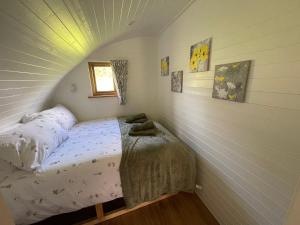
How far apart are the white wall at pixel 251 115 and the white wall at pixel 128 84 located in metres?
1.25

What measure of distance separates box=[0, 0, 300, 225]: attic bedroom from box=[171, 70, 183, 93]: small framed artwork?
0.02 meters

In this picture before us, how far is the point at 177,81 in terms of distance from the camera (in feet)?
6.48

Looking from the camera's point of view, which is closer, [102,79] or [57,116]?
[57,116]

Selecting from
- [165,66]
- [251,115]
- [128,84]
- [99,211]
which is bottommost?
[99,211]

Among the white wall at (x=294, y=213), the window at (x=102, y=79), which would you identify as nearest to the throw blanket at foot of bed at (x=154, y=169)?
the white wall at (x=294, y=213)

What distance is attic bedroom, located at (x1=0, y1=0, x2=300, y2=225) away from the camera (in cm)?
76

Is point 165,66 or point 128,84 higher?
point 165,66

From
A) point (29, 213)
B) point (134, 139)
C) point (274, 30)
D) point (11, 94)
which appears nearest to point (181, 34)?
point (274, 30)

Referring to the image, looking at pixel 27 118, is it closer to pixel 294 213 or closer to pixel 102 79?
pixel 102 79

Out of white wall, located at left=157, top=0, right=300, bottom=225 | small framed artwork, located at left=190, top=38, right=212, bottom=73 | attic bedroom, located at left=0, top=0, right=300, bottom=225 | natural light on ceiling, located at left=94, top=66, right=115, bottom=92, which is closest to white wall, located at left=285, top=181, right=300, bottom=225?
attic bedroom, located at left=0, top=0, right=300, bottom=225

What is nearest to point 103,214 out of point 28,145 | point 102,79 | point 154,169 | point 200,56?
point 154,169

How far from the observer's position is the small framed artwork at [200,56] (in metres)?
1.33

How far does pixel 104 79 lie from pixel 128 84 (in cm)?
49

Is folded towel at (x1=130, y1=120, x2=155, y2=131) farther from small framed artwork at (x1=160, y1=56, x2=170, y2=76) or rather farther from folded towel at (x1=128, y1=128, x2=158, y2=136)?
small framed artwork at (x1=160, y1=56, x2=170, y2=76)
